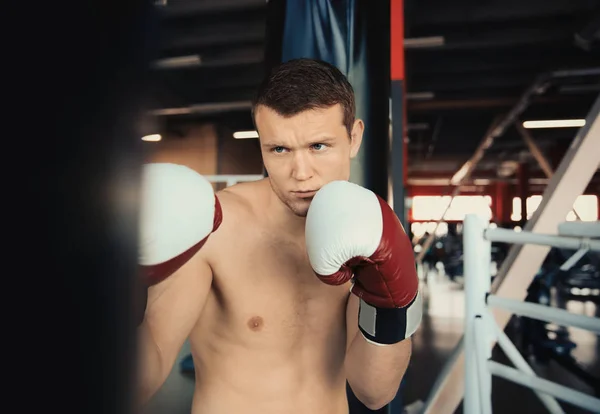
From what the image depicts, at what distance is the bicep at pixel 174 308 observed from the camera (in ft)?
2.81

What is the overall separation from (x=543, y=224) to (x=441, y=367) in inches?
72.5

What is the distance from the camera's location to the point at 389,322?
2.70 ft

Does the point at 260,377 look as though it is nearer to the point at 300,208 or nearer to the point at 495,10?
the point at 300,208

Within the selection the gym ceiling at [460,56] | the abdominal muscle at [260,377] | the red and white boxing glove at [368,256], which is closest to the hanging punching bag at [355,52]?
the abdominal muscle at [260,377]

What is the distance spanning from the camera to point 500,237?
151cm

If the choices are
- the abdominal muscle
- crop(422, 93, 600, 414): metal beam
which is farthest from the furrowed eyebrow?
crop(422, 93, 600, 414): metal beam

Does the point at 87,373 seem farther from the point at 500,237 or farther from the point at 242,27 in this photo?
the point at 242,27

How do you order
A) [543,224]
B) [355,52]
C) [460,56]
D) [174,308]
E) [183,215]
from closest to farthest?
[183,215], [174,308], [355,52], [543,224], [460,56]

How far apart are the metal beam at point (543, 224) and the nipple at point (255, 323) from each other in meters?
1.06

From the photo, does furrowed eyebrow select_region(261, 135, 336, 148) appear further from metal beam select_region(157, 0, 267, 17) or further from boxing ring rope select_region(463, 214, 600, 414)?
metal beam select_region(157, 0, 267, 17)

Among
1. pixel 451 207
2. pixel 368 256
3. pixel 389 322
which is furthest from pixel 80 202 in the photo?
pixel 451 207

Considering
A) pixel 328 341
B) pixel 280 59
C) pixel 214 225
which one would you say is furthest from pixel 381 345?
pixel 280 59

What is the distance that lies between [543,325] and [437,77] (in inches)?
123

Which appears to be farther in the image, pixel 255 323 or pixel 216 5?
pixel 216 5
